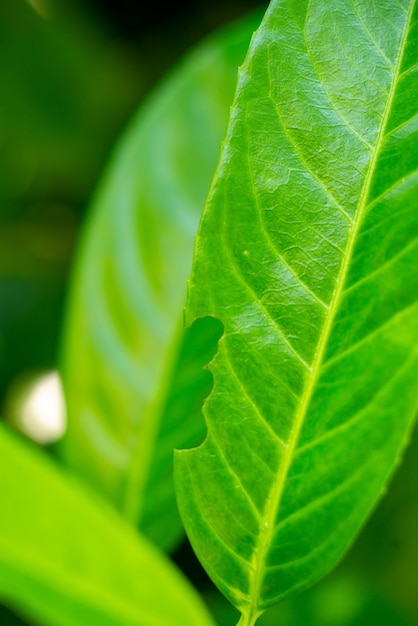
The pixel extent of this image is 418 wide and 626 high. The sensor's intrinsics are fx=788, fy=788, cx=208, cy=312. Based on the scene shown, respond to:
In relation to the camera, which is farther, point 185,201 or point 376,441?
point 185,201

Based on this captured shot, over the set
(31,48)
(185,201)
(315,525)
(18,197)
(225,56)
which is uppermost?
(31,48)

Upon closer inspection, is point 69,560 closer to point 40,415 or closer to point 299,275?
point 299,275

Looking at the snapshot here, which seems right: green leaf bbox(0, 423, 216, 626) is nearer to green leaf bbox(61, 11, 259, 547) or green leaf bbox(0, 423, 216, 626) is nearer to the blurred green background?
green leaf bbox(61, 11, 259, 547)

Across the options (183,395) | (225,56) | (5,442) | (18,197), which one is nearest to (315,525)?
(5,442)

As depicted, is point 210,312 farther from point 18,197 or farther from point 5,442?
point 18,197

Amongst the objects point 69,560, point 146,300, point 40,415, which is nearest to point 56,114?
point 40,415

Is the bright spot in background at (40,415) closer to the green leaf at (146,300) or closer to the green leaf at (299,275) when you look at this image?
the green leaf at (146,300)
